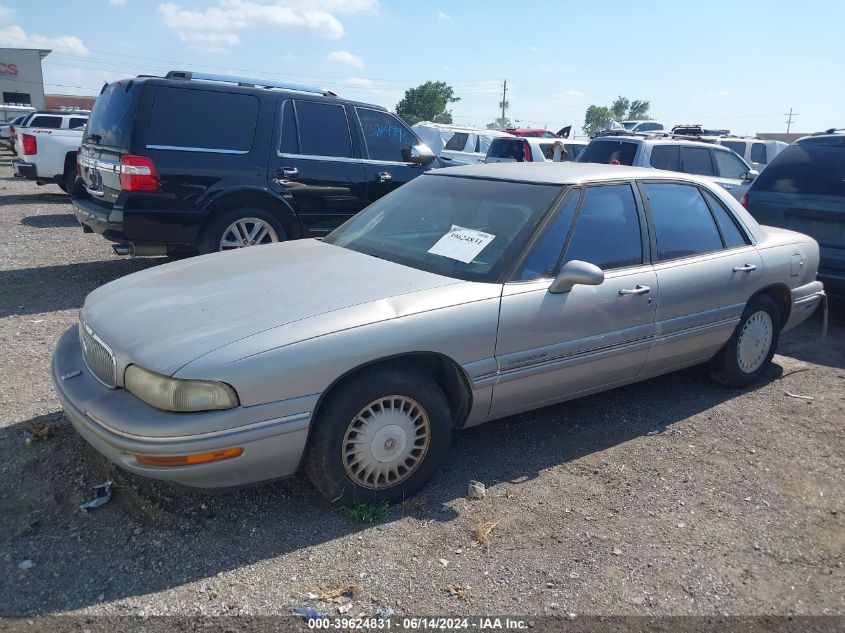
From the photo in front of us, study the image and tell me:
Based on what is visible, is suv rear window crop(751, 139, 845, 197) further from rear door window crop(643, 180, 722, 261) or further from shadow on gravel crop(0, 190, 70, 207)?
shadow on gravel crop(0, 190, 70, 207)

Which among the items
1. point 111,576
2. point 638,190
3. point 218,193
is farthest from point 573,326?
point 218,193

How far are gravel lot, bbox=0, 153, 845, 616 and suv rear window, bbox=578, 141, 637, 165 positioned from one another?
6525 mm

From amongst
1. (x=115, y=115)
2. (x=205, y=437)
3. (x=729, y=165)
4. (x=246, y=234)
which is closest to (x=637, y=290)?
(x=205, y=437)

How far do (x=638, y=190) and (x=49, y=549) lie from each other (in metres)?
3.58

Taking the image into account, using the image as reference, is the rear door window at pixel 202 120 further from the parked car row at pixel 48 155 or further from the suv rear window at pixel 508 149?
the suv rear window at pixel 508 149

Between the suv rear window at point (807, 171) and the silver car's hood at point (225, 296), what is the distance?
476cm

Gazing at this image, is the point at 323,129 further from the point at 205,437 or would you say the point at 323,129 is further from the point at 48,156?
the point at 48,156

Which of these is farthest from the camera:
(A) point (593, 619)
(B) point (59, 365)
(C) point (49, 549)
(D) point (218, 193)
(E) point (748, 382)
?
(D) point (218, 193)

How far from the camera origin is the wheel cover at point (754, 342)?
4805 mm

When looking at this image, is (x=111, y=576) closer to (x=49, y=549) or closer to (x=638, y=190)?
(x=49, y=549)

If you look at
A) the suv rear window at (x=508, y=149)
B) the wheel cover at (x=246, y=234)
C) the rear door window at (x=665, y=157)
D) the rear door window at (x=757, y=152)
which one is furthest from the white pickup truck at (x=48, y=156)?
the rear door window at (x=757, y=152)

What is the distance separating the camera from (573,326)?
362 cm

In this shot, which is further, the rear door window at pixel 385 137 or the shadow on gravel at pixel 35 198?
the shadow on gravel at pixel 35 198

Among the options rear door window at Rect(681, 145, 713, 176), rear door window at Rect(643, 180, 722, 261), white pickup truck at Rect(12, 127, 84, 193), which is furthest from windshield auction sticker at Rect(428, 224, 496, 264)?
white pickup truck at Rect(12, 127, 84, 193)
